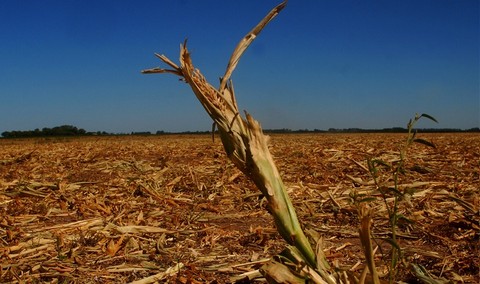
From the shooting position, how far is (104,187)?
238 inches

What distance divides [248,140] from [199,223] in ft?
8.74

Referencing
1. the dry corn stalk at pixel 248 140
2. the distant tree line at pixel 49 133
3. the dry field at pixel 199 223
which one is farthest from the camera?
the distant tree line at pixel 49 133

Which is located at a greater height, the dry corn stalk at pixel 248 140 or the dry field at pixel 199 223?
the dry corn stalk at pixel 248 140

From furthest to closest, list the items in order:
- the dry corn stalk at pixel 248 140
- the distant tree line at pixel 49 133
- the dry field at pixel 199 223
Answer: the distant tree line at pixel 49 133 → the dry field at pixel 199 223 → the dry corn stalk at pixel 248 140

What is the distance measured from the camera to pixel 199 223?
4168 mm

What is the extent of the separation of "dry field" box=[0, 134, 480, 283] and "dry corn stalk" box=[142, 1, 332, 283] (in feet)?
0.85

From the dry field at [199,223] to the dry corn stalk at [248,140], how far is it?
260mm

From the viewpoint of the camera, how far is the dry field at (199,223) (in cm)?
285

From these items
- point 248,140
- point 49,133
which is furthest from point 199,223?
point 49,133

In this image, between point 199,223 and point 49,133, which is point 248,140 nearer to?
point 199,223

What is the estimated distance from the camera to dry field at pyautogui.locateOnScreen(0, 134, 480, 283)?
9.34 feet

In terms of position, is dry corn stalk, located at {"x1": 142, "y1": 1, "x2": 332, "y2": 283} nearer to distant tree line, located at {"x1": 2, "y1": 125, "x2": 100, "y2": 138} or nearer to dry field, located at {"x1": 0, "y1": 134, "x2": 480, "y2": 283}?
dry field, located at {"x1": 0, "y1": 134, "x2": 480, "y2": 283}

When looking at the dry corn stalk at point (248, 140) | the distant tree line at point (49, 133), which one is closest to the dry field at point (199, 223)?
the dry corn stalk at point (248, 140)

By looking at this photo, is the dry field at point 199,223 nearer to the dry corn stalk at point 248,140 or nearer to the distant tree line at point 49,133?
the dry corn stalk at point 248,140
